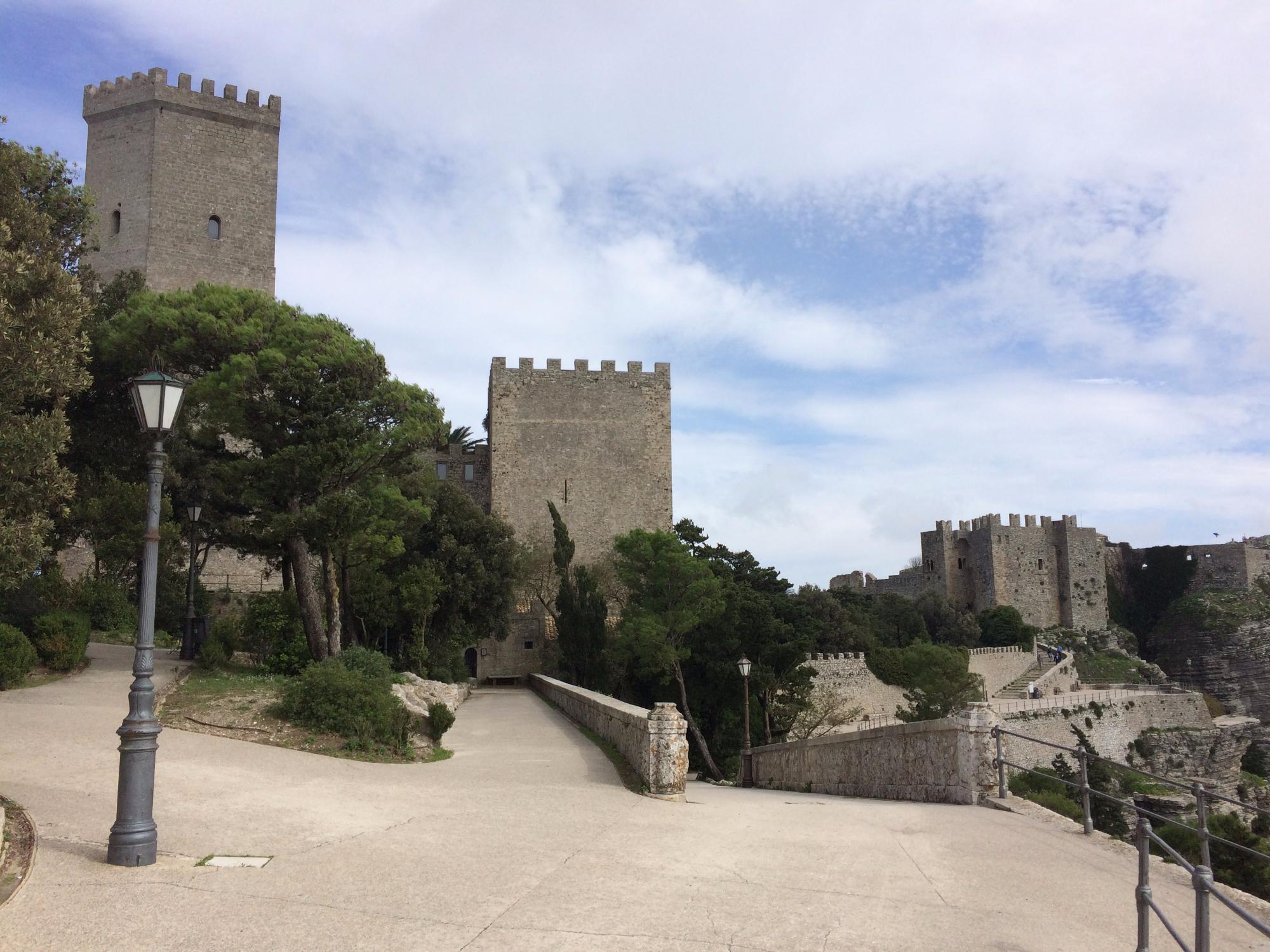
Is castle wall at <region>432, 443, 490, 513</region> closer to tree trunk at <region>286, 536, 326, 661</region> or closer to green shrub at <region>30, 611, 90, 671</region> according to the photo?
tree trunk at <region>286, 536, 326, 661</region>

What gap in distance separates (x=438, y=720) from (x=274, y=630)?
22.8 feet

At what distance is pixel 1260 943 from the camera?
549 cm

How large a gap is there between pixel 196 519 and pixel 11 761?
9.20m

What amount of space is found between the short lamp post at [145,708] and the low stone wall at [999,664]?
41946mm

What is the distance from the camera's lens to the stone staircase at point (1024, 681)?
43.4 m

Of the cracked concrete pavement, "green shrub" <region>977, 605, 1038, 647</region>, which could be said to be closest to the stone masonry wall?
"green shrub" <region>977, 605, 1038, 647</region>

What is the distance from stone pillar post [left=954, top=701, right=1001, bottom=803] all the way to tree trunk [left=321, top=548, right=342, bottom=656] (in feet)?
35.3

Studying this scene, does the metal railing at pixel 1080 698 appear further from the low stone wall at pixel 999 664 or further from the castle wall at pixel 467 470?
the castle wall at pixel 467 470

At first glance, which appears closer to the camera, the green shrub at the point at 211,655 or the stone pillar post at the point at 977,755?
the stone pillar post at the point at 977,755

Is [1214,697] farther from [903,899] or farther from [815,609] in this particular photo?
[903,899]

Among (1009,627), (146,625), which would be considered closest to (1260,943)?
(146,625)

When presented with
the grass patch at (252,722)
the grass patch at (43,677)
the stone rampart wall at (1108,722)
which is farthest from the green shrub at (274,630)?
Answer: the stone rampart wall at (1108,722)

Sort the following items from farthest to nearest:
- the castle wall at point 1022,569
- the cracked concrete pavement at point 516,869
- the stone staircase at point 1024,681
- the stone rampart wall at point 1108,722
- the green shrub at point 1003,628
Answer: the castle wall at point 1022,569 < the green shrub at point 1003,628 < the stone staircase at point 1024,681 < the stone rampart wall at point 1108,722 < the cracked concrete pavement at point 516,869

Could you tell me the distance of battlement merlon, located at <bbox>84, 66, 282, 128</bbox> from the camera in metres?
30.7
